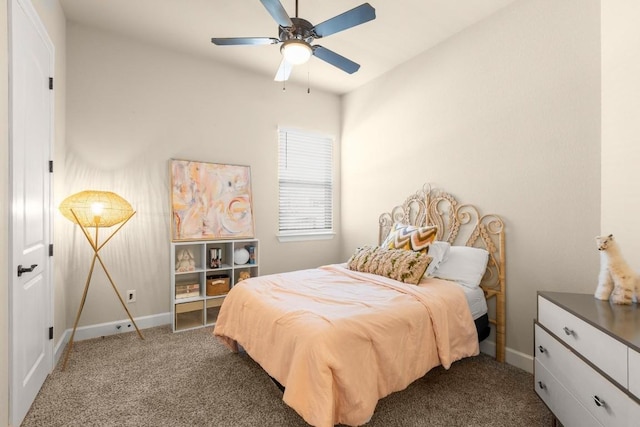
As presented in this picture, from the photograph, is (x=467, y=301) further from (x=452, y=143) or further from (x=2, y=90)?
(x=2, y=90)

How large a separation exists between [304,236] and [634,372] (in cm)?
342

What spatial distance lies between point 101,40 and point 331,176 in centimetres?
299

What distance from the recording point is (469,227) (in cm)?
284

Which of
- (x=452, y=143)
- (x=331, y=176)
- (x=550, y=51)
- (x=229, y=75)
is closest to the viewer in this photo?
(x=550, y=51)

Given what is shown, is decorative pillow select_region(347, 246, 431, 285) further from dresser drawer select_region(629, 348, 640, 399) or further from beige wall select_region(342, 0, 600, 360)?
dresser drawer select_region(629, 348, 640, 399)

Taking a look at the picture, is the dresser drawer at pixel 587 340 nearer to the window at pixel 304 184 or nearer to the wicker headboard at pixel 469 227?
the wicker headboard at pixel 469 227

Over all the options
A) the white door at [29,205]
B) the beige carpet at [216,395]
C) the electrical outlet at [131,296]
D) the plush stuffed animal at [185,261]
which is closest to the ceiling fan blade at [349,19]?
the white door at [29,205]

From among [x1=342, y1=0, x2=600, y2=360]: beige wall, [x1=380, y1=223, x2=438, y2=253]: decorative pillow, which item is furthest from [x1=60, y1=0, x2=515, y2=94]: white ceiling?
[x1=380, y1=223, x2=438, y2=253]: decorative pillow

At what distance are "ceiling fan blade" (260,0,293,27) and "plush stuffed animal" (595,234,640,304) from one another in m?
2.20

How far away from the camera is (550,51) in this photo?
2291 mm

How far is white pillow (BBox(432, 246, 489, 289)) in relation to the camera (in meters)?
2.55

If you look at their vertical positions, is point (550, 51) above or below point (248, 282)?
above

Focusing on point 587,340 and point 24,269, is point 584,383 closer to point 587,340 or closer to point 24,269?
point 587,340

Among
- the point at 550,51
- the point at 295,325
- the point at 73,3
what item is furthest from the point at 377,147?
the point at 73,3
